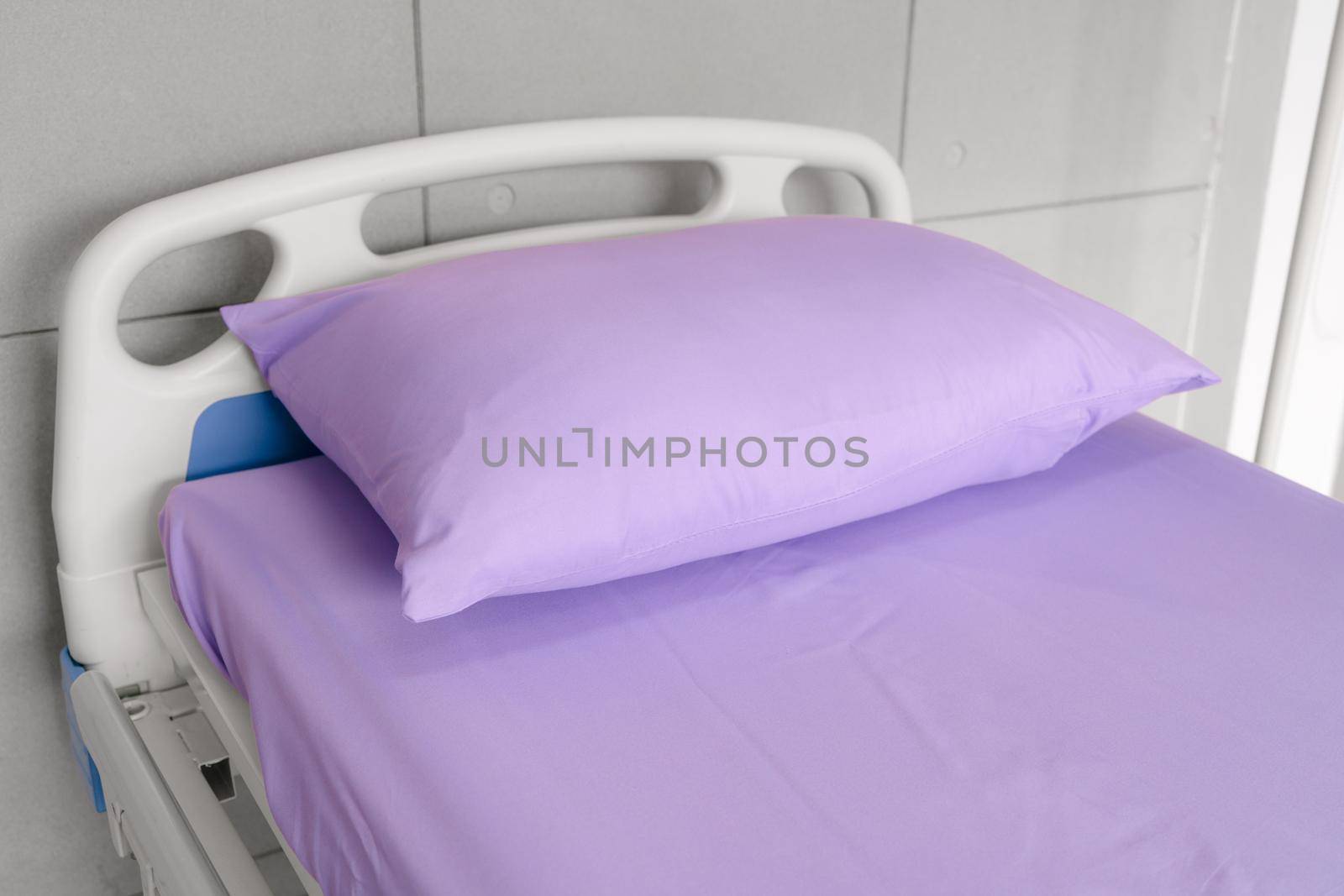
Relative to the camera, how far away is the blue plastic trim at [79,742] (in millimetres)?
1393

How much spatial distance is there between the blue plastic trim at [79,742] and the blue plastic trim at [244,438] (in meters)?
0.25

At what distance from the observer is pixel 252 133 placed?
4.73 ft

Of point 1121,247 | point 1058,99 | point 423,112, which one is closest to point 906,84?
point 1058,99

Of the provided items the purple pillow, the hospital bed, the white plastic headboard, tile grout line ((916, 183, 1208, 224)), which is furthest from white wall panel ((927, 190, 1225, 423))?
the white plastic headboard

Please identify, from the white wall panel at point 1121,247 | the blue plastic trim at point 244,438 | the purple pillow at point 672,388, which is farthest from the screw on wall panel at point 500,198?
the white wall panel at point 1121,247

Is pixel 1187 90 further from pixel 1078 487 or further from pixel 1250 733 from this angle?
pixel 1250 733

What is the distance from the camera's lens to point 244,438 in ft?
4.69

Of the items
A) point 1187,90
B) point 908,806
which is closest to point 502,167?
point 908,806

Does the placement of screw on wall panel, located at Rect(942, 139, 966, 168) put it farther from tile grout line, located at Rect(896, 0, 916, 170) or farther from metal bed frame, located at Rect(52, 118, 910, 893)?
metal bed frame, located at Rect(52, 118, 910, 893)

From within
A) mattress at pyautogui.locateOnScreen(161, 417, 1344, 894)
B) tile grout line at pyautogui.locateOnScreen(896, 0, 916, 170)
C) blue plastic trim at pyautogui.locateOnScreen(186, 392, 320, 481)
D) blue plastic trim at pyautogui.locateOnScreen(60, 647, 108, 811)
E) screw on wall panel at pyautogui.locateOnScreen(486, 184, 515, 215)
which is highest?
tile grout line at pyautogui.locateOnScreen(896, 0, 916, 170)

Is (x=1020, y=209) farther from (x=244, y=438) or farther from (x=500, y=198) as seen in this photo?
(x=244, y=438)

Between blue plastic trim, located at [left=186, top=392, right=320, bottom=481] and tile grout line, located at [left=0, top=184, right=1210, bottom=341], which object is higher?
tile grout line, located at [left=0, top=184, right=1210, bottom=341]

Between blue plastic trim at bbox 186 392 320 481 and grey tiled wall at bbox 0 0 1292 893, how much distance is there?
0.13 m

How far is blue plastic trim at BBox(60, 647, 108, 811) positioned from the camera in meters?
1.39
